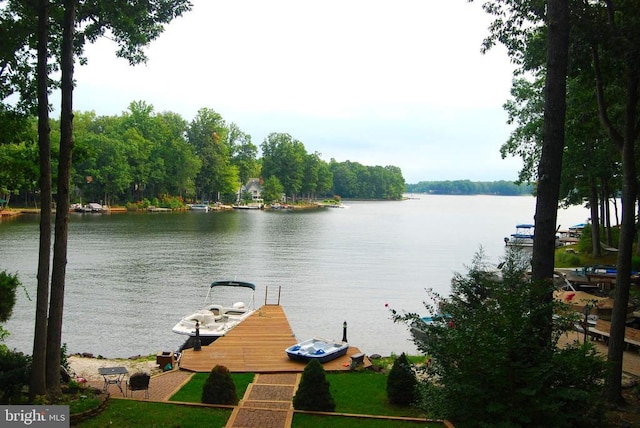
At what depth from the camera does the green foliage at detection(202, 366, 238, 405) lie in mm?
11531

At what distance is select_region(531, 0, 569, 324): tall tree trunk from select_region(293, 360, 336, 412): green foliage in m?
4.99

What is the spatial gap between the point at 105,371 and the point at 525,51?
561 inches

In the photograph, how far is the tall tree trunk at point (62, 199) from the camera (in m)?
10.7

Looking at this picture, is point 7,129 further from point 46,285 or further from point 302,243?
point 302,243

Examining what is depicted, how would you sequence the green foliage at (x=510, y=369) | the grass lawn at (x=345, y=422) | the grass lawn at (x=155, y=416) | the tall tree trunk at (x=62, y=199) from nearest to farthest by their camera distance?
the green foliage at (x=510, y=369) → the grass lawn at (x=155, y=416) → the grass lawn at (x=345, y=422) → the tall tree trunk at (x=62, y=199)

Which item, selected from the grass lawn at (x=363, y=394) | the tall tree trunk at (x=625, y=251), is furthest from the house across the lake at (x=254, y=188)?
the tall tree trunk at (x=625, y=251)

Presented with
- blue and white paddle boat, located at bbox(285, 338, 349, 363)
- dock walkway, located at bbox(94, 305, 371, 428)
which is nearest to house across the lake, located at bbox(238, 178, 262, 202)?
dock walkway, located at bbox(94, 305, 371, 428)

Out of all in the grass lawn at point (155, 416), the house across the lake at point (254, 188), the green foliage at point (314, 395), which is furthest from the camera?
the house across the lake at point (254, 188)

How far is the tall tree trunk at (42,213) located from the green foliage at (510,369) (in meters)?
7.56

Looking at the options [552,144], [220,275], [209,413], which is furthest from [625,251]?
[220,275]

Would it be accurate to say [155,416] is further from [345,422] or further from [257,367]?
[257,367]

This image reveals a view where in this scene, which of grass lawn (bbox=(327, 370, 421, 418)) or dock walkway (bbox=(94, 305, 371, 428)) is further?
grass lawn (bbox=(327, 370, 421, 418))

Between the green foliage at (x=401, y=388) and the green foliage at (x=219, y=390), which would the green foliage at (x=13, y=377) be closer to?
the green foliage at (x=219, y=390)

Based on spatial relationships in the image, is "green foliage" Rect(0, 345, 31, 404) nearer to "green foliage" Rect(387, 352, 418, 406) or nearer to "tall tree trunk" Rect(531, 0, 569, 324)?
"green foliage" Rect(387, 352, 418, 406)
